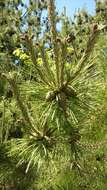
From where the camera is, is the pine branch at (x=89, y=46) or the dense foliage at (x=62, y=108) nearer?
the pine branch at (x=89, y=46)

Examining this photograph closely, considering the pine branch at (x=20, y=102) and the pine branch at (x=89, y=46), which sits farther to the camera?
the pine branch at (x=20, y=102)

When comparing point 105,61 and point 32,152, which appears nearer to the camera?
point 32,152

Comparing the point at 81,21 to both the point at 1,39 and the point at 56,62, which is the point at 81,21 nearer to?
the point at 1,39

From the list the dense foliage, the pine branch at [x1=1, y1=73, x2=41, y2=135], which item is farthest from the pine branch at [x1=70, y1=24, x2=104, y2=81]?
the pine branch at [x1=1, y1=73, x2=41, y2=135]

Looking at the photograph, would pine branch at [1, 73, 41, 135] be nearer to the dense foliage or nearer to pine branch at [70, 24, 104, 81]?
the dense foliage

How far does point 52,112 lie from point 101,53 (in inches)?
23.7

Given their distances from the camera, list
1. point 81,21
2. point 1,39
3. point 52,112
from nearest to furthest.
Answer: 1. point 52,112
2. point 1,39
3. point 81,21

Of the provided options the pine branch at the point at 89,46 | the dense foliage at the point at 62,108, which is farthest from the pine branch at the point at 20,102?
the pine branch at the point at 89,46

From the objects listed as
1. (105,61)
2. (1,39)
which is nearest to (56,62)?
(105,61)

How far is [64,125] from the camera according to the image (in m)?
2.09

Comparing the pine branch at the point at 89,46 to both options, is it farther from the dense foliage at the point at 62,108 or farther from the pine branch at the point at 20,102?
the pine branch at the point at 20,102

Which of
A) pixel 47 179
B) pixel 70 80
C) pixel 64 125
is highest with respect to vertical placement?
pixel 70 80

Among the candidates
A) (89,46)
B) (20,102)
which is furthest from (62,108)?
(89,46)

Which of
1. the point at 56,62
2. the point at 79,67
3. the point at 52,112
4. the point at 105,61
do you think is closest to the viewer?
the point at 56,62
